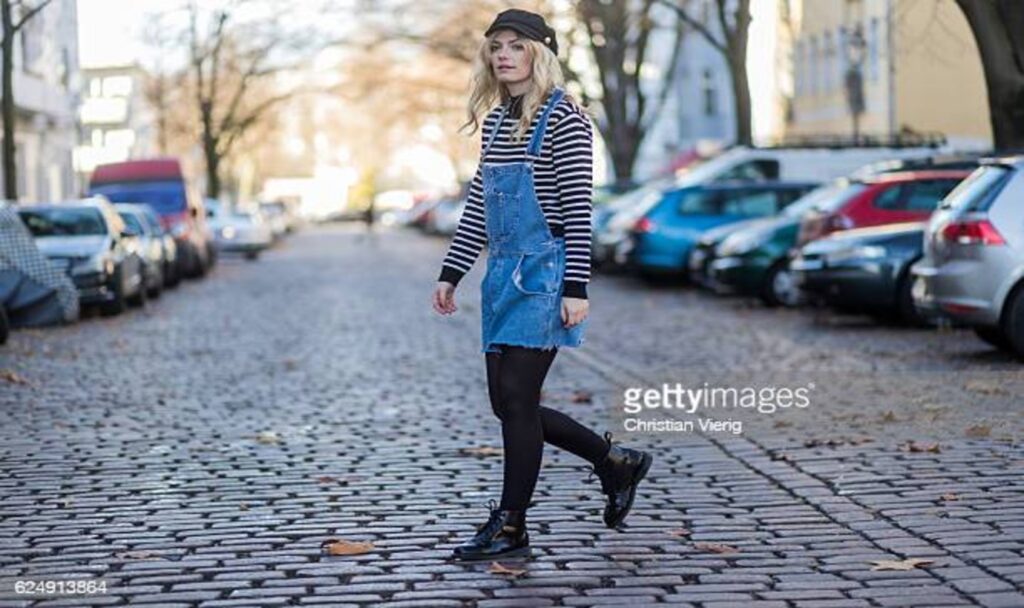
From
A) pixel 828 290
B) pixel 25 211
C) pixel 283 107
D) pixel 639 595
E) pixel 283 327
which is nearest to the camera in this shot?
pixel 639 595

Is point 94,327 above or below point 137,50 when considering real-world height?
below

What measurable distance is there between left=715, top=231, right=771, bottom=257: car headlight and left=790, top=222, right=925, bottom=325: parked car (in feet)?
13.4

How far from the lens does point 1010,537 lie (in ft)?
25.0

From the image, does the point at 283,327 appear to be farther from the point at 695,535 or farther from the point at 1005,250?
the point at 695,535

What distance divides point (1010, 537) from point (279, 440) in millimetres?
4790

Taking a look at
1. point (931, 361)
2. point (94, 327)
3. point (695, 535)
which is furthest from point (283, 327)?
point (695, 535)

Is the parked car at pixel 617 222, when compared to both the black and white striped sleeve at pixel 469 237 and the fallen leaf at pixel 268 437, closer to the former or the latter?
the fallen leaf at pixel 268 437

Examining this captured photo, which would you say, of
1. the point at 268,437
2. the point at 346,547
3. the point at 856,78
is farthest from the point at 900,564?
the point at 856,78

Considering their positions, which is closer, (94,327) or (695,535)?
(695,535)

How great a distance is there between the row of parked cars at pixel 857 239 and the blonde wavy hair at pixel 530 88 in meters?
8.31

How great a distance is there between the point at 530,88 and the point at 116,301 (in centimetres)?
1860

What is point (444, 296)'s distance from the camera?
24.9ft

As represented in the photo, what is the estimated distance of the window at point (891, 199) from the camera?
862 inches

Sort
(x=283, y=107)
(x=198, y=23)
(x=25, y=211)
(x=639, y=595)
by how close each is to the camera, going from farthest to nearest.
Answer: (x=283, y=107) < (x=198, y=23) < (x=25, y=211) < (x=639, y=595)
